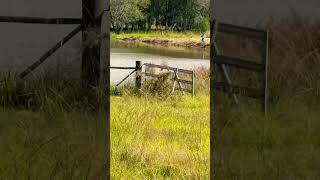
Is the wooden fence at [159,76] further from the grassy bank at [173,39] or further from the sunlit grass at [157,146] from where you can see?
the grassy bank at [173,39]

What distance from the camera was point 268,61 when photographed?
4824 mm

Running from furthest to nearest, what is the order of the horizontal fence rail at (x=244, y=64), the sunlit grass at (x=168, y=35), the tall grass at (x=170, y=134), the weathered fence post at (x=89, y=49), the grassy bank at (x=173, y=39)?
the sunlit grass at (x=168, y=35), the grassy bank at (x=173, y=39), the horizontal fence rail at (x=244, y=64), the weathered fence post at (x=89, y=49), the tall grass at (x=170, y=134)

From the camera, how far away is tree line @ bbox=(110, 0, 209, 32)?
25.3 metres

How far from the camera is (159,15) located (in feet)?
92.6

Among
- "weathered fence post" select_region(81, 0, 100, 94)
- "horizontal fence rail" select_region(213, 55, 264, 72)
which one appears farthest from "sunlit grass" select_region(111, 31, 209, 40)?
"weathered fence post" select_region(81, 0, 100, 94)

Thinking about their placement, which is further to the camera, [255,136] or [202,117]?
[202,117]

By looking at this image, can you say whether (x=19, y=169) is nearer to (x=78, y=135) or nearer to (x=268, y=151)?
(x=78, y=135)

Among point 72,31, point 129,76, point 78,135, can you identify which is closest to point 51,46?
point 72,31

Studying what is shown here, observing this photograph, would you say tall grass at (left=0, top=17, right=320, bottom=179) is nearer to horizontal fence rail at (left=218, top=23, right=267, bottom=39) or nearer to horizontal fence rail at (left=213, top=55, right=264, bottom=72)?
horizontal fence rail at (left=213, top=55, right=264, bottom=72)

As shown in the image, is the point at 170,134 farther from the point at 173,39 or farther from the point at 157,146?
the point at 173,39

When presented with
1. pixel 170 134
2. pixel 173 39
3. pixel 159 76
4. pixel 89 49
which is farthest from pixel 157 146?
pixel 173 39

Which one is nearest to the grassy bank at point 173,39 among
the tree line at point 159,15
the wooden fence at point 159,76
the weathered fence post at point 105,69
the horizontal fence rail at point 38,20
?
the tree line at point 159,15

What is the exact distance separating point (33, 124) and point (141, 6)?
2700 cm

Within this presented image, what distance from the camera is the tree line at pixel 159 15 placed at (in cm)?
2527
